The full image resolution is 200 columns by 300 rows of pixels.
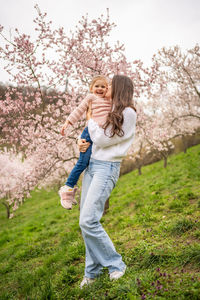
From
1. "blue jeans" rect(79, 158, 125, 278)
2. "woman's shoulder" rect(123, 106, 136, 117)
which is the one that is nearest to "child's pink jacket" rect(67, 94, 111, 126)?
"woman's shoulder" rect(123, 106, 136, 117)

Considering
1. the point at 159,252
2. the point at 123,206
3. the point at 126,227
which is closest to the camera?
the point at 159,252

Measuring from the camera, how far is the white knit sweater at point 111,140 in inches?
103

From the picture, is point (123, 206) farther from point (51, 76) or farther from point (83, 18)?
point (83, 18)

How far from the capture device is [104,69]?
712cm

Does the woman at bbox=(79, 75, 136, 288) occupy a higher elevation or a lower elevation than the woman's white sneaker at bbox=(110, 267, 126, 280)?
higher

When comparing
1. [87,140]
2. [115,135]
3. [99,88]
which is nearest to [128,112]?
[115,135]

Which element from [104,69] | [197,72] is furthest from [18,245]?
[197,72]

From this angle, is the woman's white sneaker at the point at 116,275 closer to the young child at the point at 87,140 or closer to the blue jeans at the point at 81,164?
the young child at the point at 87,140

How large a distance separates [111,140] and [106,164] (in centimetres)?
32

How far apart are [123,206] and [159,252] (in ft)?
14.6

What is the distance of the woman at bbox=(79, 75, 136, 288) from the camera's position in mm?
2602

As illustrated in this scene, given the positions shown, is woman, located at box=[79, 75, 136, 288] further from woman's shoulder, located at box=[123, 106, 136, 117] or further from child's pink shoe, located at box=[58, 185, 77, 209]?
child's pink shoe, located at box=[58, 185, 77, 209]

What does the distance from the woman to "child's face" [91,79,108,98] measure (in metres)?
0.43

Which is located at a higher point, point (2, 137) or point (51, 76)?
point (51, 76)
